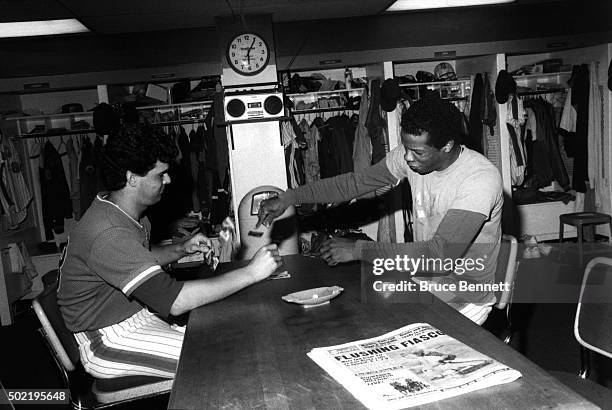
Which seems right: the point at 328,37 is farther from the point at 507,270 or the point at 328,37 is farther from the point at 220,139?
the point at 507,270

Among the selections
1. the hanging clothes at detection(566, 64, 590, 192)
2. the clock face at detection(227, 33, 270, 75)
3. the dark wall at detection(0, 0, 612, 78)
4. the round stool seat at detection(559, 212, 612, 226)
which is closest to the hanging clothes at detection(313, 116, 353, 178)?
the dark wall at detection(0, 0, 612, 78)

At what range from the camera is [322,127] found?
6566 mm

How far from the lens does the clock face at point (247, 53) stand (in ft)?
18.2

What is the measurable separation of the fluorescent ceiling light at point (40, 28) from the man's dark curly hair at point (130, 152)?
12.3 feet

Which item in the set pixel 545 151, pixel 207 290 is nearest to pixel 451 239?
pixel 207 290

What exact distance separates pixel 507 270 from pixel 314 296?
0.84m

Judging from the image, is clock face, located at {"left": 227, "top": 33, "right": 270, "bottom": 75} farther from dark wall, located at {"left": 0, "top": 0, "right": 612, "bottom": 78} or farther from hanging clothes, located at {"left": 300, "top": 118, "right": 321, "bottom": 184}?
hanging clothes, located at {"left": 300, "top": 118, "right": 321, "bottom": 184}

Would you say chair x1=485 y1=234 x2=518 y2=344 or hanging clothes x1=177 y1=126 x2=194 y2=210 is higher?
hanging clothes x1=177 y1=126 x2=194 y2=210

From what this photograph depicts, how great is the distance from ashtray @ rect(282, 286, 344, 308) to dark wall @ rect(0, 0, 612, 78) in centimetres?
449

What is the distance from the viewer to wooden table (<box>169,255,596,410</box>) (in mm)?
1329

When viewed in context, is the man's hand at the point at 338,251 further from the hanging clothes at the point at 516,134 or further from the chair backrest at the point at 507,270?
the hanging clothes at the point at 516,134

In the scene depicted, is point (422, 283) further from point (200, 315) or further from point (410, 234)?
point (410, 234)

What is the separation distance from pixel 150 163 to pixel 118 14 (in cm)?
359

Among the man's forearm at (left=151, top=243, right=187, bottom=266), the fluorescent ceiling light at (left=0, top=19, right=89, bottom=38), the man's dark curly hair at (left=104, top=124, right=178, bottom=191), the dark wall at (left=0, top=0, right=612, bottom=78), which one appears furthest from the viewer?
the dark wall at (left=0, top=0, right=612, bottom=78)
